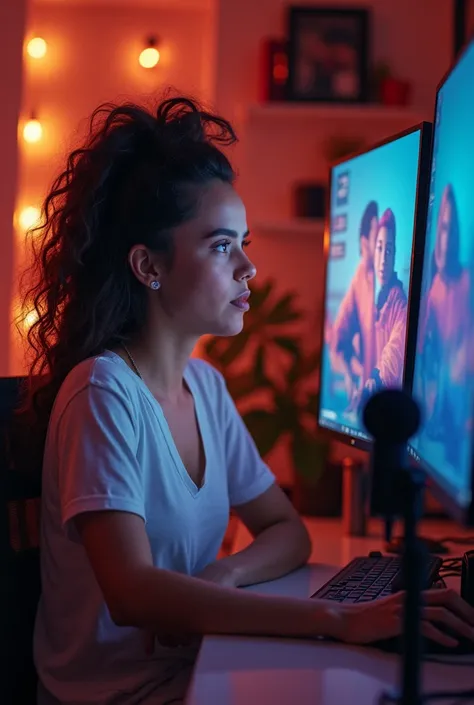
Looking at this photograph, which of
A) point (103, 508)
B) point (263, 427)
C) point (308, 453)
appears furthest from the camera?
point (263, 427)

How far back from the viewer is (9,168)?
130 inches

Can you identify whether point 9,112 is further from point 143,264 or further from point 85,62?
point 143,264

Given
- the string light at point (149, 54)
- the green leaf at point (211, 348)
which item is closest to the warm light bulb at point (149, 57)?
the string light at point (149, 54)

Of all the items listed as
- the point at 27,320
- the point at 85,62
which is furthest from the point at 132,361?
the point at 85,62

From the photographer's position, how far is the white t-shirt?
1.11 metres

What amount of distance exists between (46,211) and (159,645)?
70 cm

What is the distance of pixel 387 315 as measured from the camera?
136 cm

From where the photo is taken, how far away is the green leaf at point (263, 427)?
2753 millimetres

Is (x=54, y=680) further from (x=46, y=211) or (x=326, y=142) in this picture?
(x=326, y=142)

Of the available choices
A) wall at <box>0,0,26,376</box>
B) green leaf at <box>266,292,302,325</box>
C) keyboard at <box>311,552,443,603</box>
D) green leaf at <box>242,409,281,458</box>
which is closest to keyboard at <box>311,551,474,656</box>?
keyboard at <box>311,552,443,603</box>

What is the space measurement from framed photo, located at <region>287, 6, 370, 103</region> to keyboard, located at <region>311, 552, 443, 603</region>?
2813 millimetres

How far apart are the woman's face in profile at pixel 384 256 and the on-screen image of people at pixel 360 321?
0.02 m

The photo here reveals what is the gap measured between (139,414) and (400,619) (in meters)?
0.45

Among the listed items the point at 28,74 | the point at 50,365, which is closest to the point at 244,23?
the point at 28,74
